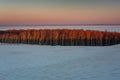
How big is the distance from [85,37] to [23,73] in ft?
73.4

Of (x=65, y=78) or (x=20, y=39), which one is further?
(x=20, y=39)

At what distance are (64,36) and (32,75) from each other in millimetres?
23924

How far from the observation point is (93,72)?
11180mm

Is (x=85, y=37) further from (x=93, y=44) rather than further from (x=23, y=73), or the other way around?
(x=23, y=73)

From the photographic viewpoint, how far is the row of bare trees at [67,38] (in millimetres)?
32719

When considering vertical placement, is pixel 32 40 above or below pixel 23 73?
below

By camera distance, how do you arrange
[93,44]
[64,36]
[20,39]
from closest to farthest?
[93,44]
[64,36]
[20,39]

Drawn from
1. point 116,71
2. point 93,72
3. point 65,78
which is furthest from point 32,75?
point 116,71

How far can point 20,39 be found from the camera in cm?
3747

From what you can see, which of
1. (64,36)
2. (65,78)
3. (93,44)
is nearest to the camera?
(65,78)

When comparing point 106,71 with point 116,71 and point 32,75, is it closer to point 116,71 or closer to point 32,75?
point 116,71

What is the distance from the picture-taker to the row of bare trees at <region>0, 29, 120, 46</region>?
107 feet

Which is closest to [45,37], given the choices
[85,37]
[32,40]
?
[32,40]

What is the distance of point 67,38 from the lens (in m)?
34.7
